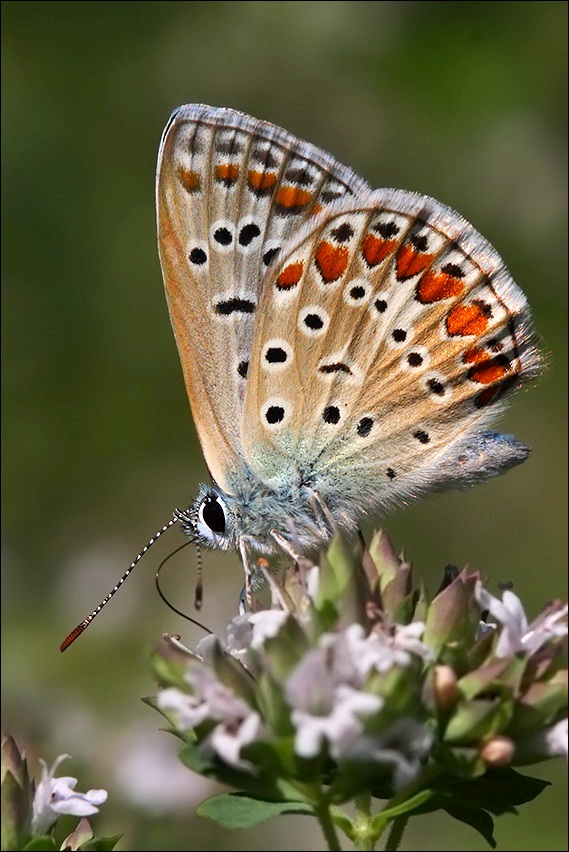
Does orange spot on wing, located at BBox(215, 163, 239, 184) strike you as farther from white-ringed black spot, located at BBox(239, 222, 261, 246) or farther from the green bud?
the green bud

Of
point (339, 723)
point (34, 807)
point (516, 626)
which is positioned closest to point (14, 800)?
point (34, 807)

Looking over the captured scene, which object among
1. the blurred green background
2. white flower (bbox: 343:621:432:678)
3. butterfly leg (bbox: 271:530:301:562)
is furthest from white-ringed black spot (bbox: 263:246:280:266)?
the blurred green background

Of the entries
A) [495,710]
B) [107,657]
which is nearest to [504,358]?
[495,710]

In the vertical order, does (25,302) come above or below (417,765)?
above

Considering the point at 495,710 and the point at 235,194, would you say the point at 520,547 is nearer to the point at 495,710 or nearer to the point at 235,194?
the point at 235,194

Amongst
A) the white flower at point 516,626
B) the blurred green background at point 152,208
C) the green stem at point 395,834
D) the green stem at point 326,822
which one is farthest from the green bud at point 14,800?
the blurred green background at point 152,208

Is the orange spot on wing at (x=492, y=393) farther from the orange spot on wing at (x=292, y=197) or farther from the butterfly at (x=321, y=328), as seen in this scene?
the orange spot on wing at (x=292, y=197)
